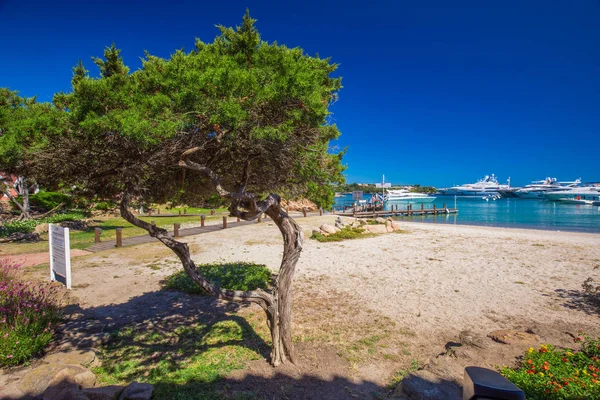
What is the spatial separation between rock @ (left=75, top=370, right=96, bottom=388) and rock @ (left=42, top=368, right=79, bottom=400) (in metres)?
0.08

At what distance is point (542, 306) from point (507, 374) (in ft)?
15.5

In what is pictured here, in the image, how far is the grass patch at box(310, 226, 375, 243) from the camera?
17453mm

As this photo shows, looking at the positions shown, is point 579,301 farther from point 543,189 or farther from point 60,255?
point 543,189

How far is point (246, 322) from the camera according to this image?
22.2ft

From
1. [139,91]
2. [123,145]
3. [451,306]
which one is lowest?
[451,306]

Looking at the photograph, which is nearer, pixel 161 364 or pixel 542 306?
pixel 161 364

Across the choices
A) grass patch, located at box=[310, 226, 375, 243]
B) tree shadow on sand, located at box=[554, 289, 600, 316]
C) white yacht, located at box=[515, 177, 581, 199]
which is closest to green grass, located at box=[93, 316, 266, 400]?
tree shadow on sand, located at box=[554, 289, 600, 316]

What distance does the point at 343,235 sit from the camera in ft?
60.1

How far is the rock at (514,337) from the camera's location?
17.7 feet

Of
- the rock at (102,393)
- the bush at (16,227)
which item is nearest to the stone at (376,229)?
the rock at (102,393)

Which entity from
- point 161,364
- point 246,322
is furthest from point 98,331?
point 246,322

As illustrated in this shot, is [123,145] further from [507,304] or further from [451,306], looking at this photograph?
[507,304]

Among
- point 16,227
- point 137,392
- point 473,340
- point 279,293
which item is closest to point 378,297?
point 473,340

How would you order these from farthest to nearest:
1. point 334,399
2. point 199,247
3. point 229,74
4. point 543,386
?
point 199,247
point 334,399
point 543,386
point 229,74
